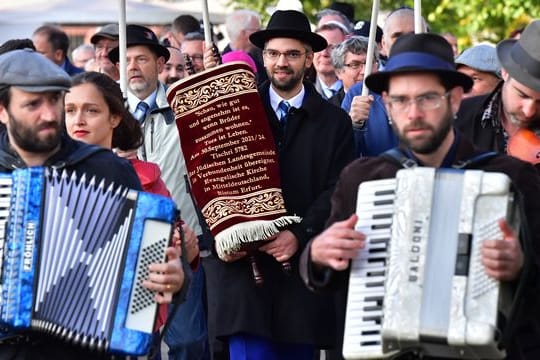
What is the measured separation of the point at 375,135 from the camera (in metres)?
10.3

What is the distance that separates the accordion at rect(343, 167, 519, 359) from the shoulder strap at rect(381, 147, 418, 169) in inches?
6.3

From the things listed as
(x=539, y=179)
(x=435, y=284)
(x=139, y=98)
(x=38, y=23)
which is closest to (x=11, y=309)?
(x=435, y=284)

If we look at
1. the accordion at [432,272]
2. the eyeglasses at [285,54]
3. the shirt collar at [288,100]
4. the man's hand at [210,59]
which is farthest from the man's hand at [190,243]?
the man's hand at [210,59]

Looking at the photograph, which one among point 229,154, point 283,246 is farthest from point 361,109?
point 283,246

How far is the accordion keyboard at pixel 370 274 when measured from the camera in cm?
665

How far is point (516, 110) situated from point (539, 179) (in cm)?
124

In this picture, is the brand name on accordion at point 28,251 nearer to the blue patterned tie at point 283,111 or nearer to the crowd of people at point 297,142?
the crowd of people at point 297,142

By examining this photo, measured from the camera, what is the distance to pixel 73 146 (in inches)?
292

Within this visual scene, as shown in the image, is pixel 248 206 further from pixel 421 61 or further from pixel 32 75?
pixel 421 61

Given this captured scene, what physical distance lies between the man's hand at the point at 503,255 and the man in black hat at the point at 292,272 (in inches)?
116

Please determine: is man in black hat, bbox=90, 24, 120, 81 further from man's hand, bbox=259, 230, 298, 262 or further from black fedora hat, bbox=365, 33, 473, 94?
black fedora hat, bbox=365, 33, 473, 94

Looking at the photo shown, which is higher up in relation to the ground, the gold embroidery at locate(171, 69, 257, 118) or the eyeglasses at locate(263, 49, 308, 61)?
the eyeglasses at locate(263, 49, 308, 61)

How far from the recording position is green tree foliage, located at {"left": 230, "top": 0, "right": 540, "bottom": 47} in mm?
20609

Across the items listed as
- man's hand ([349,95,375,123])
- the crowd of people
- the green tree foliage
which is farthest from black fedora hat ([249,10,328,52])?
the green tree foliage
